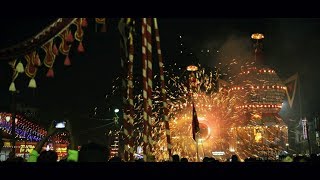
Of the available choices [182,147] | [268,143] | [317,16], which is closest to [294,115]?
[268,143]

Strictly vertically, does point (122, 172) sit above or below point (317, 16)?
below

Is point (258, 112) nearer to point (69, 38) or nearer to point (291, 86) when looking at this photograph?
point (291, 86)

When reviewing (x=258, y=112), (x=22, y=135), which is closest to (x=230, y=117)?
(x=258, y=112)

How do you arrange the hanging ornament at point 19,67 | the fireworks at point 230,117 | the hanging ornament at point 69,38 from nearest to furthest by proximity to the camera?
1. the hanging ornament at point 19,67
2. the hanging ornament at point 69,38
3. the fireworks at point 230,117

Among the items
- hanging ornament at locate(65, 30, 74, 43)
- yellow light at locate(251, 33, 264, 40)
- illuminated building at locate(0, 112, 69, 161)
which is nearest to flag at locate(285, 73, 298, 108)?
yellow light at locate(251, 33, 264, 40)

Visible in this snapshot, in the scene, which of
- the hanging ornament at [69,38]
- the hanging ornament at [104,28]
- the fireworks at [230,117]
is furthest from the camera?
the fireworks at [230,117]

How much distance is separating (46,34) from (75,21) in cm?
127

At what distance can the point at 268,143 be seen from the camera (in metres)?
29.6

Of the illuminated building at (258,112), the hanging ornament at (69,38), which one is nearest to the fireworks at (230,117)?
the illuminated building at (258,112)

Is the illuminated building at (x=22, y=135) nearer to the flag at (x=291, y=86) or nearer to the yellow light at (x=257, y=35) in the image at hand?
the yellow light at (x=257, y=35)

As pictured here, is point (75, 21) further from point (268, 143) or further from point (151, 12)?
point (268, 143)

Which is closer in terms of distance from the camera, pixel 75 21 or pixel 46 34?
pixel 46 34

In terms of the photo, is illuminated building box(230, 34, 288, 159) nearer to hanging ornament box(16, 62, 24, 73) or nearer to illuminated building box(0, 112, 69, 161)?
illuminated building box(0, 112, 69, 161)

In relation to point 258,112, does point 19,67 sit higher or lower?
lower
